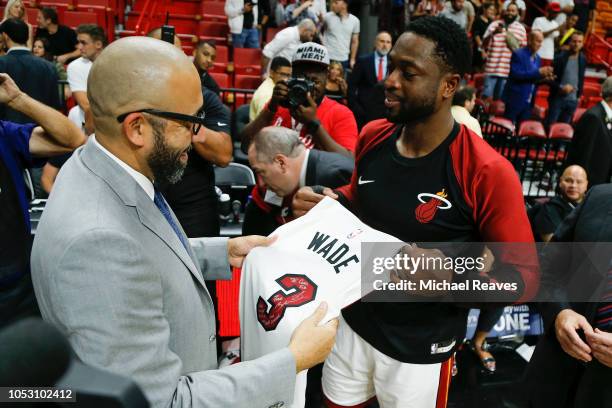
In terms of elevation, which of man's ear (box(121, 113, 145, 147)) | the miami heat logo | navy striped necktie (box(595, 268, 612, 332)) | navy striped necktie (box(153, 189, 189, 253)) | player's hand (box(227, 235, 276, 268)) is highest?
man's ear (box(121, 113, 145, 147))

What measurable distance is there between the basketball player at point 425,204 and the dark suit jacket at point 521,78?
694cm

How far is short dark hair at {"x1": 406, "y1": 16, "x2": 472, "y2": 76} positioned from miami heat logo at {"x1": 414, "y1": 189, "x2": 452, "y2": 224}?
47 cm

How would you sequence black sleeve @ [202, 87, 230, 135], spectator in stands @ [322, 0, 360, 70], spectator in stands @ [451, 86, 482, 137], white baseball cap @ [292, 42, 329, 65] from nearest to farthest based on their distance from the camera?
black sleeve @ [202, 87, 230, 135], white baseball cap @ [292, 42, 329, 65], spectator in stands @ [451, 86, 482, 137], spectator in stands @ [322, 0, 360, 70]

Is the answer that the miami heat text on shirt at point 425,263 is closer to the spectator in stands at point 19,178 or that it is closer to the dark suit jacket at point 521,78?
the spectator in stands at point 19,178

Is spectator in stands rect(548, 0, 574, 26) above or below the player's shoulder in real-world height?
above

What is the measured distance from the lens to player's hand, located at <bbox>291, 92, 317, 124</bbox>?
341cm

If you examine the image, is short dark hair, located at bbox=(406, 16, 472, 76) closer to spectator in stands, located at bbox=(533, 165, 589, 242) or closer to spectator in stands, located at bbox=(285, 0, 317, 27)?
spectator in stands, located at bbox=(533, 165, 589, 242)

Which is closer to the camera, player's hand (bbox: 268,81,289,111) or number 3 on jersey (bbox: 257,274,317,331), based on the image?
number 3 on jersey (bbox: 257,274,317,331)

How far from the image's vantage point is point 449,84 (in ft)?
6.67

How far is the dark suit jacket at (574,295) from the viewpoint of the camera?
1.94 meters

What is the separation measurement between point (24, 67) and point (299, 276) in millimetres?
3866

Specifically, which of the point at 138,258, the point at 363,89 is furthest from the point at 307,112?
the point at 363,89

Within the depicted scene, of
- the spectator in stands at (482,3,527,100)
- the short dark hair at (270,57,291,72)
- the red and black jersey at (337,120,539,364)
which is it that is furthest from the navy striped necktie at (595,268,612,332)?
→ the spectator in stands at (482,3,527,100)

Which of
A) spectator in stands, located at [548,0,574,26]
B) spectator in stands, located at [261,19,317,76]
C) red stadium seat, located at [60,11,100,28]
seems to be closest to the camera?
spectator in stands, located at [261,19,317,76]
